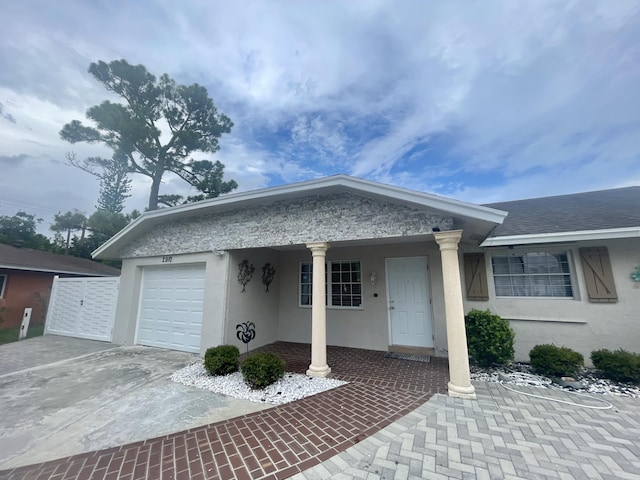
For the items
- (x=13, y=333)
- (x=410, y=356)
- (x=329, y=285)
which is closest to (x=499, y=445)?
(x=410, y=356)

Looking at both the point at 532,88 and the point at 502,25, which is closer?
the point at 502,25

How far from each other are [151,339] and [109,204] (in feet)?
45.9

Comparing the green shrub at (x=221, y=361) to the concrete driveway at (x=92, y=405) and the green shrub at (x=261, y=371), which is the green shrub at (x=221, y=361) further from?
the green shrub at (x=261, y=371)

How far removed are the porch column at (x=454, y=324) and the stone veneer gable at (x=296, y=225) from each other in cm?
31

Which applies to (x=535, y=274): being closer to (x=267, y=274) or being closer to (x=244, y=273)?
(x=267, y=274)

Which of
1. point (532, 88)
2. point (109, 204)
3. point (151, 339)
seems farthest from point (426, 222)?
point (109, 204)

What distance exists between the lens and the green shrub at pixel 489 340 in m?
4.86

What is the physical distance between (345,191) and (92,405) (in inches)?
212

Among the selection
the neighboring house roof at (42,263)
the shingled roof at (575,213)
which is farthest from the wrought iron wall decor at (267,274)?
the neighboring house roof at (42,263)

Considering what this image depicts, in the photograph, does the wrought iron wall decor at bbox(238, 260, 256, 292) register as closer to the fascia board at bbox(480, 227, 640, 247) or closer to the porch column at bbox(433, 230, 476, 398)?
the porch column at bbox(433, 230, 476, 398)

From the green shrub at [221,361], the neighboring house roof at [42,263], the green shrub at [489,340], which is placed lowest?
the green shrub at [221,361]

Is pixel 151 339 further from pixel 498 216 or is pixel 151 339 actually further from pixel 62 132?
pixel 62 132

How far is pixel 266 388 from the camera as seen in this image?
4207 millimetres

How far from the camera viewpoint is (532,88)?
690cm
